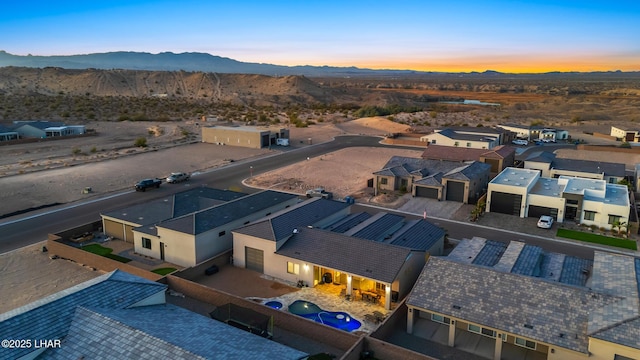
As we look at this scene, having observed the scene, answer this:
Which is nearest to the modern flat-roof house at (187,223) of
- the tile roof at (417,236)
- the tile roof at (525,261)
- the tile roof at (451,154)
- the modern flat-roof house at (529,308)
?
the tile roof at (417,236)

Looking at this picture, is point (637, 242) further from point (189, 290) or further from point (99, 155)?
point (99, 155)

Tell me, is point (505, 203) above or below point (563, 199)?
below

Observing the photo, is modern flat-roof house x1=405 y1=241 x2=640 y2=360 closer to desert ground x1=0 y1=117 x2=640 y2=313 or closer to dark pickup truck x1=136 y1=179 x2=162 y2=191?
desert ground x1=0 y1=117 x2=640 y2=313

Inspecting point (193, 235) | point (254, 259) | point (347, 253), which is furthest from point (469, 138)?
point (193, 235)

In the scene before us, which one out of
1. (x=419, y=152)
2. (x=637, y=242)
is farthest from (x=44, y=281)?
(x=419, y=152)

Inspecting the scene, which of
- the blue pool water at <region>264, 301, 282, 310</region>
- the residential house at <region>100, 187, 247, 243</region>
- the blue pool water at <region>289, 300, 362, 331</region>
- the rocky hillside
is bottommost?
the blue pool water at <region>264, 301, 282, 310</region>

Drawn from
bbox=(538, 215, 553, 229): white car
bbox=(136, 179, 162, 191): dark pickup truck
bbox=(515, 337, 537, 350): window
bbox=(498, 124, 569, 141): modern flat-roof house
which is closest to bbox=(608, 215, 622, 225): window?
bbox=(538, 215, 553, 229): white car

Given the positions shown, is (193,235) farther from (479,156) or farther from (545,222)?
(479,156)
